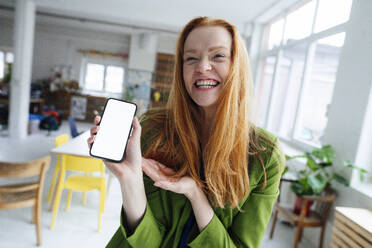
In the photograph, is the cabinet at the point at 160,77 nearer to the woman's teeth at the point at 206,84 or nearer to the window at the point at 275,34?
the window at the point at 275,34

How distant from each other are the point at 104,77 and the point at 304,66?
295 inches

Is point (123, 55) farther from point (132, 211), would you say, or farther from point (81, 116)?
point (132, 211)

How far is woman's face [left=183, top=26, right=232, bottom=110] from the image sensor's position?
34.0 inches

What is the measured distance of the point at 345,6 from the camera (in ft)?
10.3

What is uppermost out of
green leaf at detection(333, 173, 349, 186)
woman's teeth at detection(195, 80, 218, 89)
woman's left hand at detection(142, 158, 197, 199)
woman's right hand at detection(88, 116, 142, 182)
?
woman's teeth at detection(195, 80, 218, 89)

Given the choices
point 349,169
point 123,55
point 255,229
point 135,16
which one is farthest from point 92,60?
point 255,229

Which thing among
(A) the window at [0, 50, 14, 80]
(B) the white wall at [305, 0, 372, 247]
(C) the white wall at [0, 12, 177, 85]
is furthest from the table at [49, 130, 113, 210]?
(A) the window at [0, 50, 14, 80]

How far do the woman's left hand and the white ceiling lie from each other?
14.9 feet

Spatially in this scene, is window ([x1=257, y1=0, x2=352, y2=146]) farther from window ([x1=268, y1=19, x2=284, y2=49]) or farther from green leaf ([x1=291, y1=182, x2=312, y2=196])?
green leaf ([x1=291, y1=182, x2=312, y2=196])

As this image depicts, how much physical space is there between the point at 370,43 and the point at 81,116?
842 cm

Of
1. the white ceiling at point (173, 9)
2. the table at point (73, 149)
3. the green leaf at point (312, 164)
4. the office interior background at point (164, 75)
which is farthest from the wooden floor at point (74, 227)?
the white ceiling at point (173, 9)

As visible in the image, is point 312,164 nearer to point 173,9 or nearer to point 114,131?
point 114,131

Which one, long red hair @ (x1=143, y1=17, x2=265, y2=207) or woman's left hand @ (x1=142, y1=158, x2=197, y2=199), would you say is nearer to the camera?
woman's left hand @ (x1=142, y1=158, x2=197, y2=199)

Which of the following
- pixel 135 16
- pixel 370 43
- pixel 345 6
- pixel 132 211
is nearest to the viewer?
pixel 132 211
